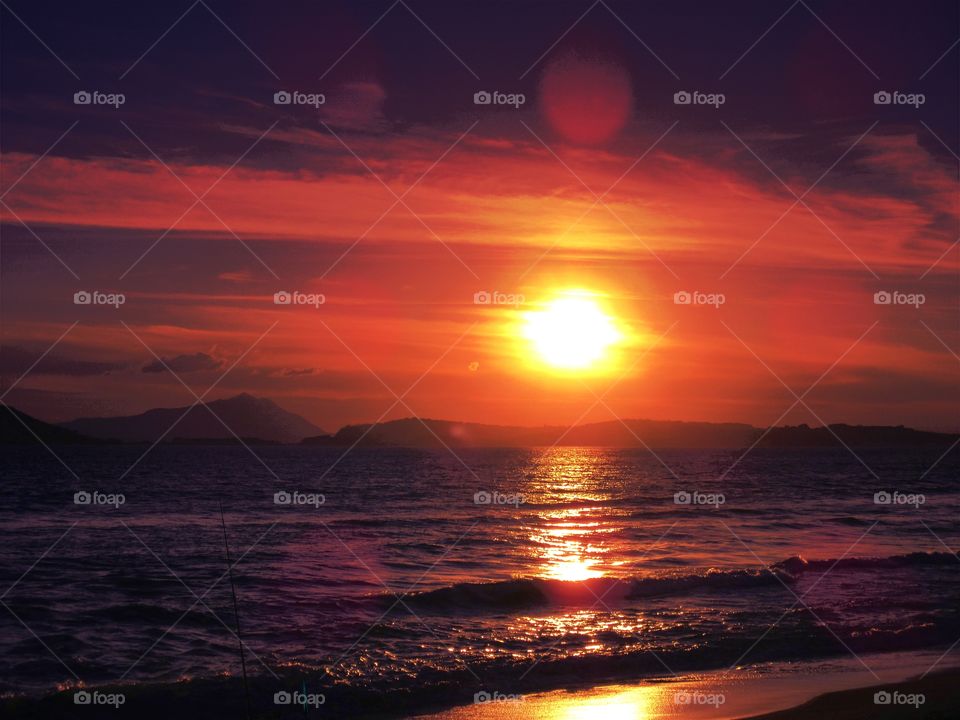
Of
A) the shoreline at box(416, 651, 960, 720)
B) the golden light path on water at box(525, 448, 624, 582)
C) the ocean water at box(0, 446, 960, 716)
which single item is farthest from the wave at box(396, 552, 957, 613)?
the shoreline at box(416, 651, 960, 720)

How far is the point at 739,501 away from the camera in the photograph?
169 ft

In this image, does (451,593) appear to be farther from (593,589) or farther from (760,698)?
(760,698)

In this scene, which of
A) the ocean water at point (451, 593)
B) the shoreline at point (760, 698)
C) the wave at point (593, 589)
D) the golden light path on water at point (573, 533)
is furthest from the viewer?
the golden light path on water at point (573, 533)

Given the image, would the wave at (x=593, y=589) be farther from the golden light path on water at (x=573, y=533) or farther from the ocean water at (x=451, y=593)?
the golden light path on water at (x=573, y=533)

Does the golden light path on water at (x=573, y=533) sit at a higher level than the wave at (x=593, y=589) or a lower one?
higher

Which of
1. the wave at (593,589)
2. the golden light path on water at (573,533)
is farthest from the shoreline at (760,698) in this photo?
the golden light path on water at (573,533)

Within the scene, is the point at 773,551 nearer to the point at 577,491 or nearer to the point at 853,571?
the point at 853,571

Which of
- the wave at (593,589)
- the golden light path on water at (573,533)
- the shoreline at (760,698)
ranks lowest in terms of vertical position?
the shoreline at (760,698)

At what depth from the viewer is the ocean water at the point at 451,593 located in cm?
1440

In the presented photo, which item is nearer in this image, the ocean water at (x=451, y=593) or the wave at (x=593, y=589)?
the ocean water at (x=451, y=593)

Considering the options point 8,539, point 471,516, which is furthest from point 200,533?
point 471,516

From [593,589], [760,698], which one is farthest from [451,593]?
[760,698]

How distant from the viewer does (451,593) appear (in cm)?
2050

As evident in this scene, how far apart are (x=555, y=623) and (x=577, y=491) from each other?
48.0 metres
